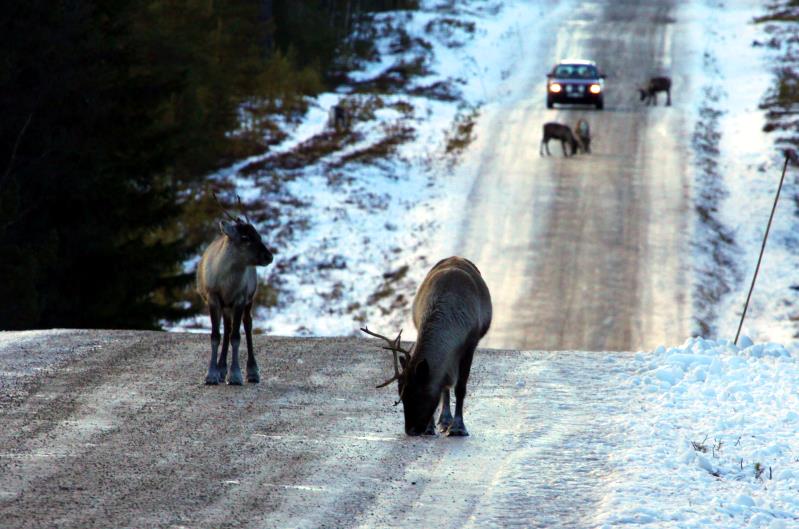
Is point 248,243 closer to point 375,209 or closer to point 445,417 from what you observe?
point 445,417

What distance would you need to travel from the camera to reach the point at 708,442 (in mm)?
10961

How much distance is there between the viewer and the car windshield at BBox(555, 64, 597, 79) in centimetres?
4959

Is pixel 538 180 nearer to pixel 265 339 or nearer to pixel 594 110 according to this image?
pixel 594 110

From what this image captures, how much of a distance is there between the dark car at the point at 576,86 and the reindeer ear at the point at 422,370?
39.9 metres

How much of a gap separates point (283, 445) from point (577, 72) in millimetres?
41277

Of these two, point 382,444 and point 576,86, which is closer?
point 382,444

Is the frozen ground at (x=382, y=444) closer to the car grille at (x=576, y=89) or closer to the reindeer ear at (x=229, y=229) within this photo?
the reindeer ear at (x=229, y=229)

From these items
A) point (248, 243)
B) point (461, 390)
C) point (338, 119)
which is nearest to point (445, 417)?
point (461, 390)

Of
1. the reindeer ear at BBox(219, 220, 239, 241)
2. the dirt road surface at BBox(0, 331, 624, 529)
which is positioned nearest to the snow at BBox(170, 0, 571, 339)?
the dirt road surface at BBox(0, 331, 624, 529)

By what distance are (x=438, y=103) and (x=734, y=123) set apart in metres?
12.8

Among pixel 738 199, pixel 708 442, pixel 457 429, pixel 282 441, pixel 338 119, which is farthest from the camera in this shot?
pixel 338 119

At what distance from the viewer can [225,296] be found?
45.5ft

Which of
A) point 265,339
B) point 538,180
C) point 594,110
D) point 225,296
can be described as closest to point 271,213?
point 538,180

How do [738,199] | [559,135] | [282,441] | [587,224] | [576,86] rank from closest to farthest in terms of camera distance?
[282,441] < [587,224] < [738,199] < [559,135] < [576,86]
